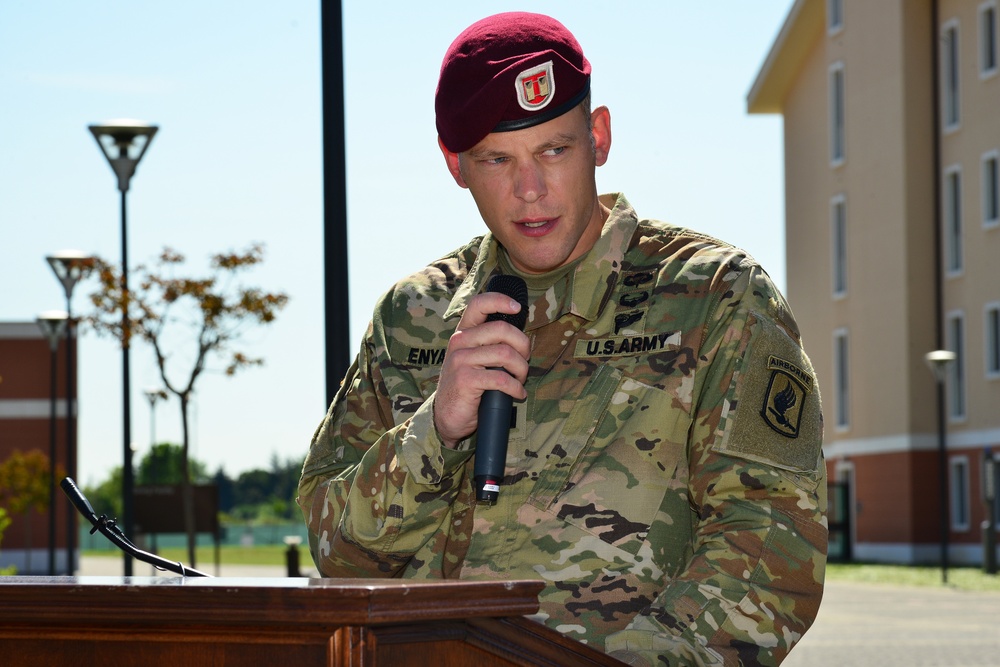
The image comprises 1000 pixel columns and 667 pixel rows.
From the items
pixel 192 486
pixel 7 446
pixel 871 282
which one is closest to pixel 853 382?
pixel 871 282

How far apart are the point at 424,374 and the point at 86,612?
120 centimetres

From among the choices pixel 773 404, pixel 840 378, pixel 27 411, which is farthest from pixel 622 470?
pixel 27 411

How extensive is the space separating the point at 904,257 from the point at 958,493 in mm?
6331

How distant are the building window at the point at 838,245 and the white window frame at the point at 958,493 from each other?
701 cm

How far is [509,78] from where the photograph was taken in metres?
2.44

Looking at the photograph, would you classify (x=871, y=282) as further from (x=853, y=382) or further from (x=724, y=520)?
(x=724, y=520)

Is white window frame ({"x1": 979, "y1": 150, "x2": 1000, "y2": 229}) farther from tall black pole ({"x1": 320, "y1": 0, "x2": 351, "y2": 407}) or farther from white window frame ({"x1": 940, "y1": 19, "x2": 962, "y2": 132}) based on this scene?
tall black pole ({"x1": 320, "y1": 0, "x2": 351, "y2": 407})

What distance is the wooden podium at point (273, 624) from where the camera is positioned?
1.46 meters

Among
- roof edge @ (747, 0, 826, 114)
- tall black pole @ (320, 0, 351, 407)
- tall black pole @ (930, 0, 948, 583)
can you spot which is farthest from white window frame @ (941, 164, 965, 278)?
tall black pole @ (320, 0, 351, 407)

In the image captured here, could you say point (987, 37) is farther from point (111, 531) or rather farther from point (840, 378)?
point (111, 531)

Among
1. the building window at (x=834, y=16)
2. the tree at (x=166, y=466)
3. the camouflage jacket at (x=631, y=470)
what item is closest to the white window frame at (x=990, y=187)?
the building window at (x=834, y=16)

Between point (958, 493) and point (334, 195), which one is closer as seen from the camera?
point (334, 195)

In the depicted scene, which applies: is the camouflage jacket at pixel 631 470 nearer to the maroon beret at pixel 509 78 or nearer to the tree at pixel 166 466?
the maroon beret at pixel 509 78

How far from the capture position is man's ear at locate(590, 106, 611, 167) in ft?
8.73
